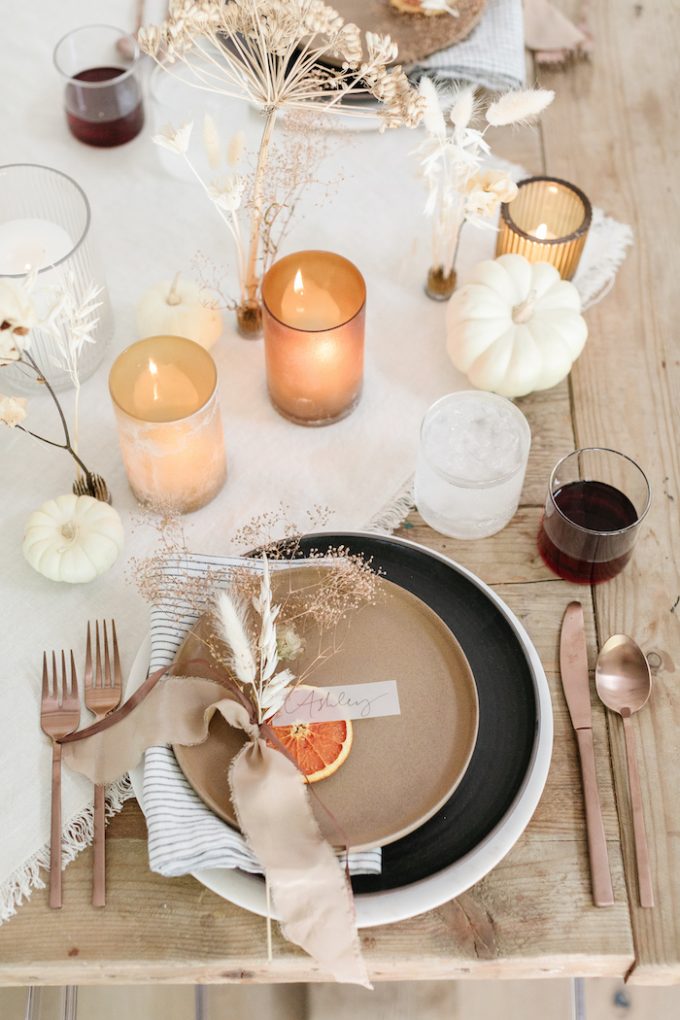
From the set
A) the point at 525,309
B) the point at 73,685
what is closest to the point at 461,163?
the point at 525,309

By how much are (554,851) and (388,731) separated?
19 centimetres

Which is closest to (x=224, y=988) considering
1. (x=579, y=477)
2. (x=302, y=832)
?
(x=302, y=832)

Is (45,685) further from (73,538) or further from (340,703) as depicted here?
(340,703)

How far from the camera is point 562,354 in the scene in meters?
1.16

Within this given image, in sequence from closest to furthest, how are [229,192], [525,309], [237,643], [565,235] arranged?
1. [237,643]
2. [229,192]
3. [525,309]
4. [565,235]

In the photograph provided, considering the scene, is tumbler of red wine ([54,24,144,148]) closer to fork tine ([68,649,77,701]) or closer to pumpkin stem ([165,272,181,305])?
pumpkin stem ([165,272,181,305])

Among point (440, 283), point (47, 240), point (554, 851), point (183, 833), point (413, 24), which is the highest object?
point (413, 24)

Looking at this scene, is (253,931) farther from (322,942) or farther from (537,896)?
(537,896)

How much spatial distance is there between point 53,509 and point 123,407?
0.15m

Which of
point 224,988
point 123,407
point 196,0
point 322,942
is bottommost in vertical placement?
point 224,988

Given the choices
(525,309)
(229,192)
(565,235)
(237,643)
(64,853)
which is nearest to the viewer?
(237,643)

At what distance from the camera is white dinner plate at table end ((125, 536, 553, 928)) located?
85 cm

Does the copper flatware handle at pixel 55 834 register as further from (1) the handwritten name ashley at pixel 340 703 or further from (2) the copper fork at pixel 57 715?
(1) the handwritten name ashley at pixel 340 703

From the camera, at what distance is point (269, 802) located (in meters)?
0.84
